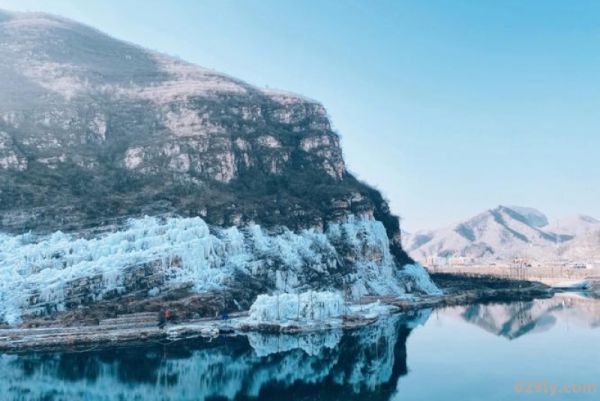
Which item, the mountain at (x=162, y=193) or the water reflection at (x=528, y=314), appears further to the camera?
the water reflection at (x=528, y=314)

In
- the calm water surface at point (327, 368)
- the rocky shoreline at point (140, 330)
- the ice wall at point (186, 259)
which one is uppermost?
the ice wall at point (186, 259)

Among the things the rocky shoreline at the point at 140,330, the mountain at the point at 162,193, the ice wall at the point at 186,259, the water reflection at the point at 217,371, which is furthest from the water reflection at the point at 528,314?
the water reflection at the point at 217,371

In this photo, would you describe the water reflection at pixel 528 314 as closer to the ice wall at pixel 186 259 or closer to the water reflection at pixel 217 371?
the ice wall at pixel 186 259

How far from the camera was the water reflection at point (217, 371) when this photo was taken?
139 ft

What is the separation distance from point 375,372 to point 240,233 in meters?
43.9

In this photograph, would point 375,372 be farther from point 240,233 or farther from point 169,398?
point 240,233

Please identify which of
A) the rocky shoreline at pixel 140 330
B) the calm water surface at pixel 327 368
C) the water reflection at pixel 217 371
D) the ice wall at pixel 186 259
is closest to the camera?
the calm water surface at pixel 327 368

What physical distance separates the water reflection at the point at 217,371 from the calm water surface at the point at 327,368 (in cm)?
10

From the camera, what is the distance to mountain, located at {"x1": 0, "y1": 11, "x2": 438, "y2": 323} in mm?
71438

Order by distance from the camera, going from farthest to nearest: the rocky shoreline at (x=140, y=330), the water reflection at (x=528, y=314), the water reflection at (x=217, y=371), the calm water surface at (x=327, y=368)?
the water reflection at (x=528, y=314), the rocky shoreline at (x=140, y=330), the water reflection at (x=217, y=371), the calm water surface at (x=327, y=368)

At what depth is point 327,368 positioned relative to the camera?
164ft

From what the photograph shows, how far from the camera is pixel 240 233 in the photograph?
8750 centimetres

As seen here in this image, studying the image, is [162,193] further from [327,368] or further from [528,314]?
[528,314]

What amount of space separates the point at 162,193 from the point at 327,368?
53.7 meters
